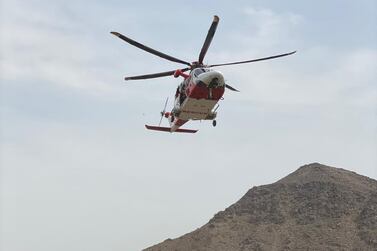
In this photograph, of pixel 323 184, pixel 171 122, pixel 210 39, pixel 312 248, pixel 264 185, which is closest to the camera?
pixel 210 39

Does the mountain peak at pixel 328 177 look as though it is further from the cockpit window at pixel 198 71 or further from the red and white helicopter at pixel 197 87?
the cockpit window at pixel 198 71

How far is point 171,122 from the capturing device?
109 feet

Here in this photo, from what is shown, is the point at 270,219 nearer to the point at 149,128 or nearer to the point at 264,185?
the point at 264,185

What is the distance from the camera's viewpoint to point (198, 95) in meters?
27.2

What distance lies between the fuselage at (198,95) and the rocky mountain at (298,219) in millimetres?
43417

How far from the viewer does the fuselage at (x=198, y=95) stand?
1035 inches

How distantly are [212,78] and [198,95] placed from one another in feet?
5.18

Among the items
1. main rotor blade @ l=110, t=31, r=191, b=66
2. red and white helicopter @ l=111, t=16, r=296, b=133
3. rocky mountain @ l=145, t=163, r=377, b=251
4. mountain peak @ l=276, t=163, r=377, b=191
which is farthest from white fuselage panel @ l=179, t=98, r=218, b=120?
mountain peak @ l=276, t=163, r=377, b=191

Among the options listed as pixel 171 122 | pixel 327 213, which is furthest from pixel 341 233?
pixel 171 122

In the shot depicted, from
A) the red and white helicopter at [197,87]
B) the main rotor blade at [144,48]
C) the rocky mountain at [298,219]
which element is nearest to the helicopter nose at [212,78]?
the red and white helicopter at [197,87]

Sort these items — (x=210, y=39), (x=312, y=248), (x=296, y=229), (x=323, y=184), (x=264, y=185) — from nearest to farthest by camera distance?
(x=210, y=39) < (x=312, y=248) < (x=296, y=229) < (x=323, y=184) < (x=264, y=185)

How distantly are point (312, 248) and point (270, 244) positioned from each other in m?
5.77

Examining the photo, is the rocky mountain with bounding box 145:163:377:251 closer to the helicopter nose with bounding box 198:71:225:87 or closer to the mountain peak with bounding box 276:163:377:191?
the mountain peak with bounding box 276:163:377:191

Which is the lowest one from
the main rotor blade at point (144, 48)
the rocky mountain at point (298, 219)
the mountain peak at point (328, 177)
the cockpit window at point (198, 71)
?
the rocky mountain at point (298, 219)
